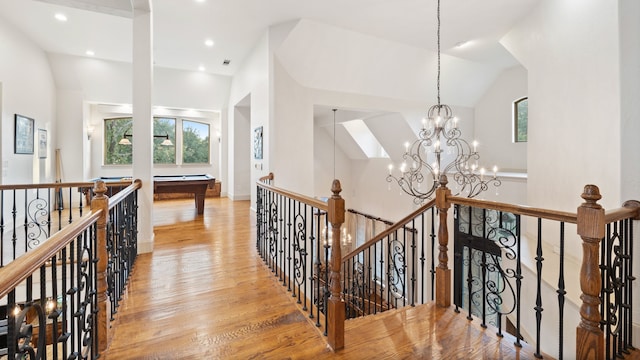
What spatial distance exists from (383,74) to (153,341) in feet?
19.5

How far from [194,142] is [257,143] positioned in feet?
13.9

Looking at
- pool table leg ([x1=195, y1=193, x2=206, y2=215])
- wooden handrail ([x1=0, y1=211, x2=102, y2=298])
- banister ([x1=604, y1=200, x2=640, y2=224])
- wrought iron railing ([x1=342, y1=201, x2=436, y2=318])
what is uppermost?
banister ([x1=604, y1=200, x2=640, y2=224])

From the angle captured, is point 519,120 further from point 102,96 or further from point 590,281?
point 102,96

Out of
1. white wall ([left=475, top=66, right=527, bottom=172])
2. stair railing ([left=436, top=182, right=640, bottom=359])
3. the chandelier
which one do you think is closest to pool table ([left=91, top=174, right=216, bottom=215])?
the chandelier

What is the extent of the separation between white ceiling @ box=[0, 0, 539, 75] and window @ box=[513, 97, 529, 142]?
98cm

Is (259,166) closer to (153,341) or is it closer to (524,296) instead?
(153,341)

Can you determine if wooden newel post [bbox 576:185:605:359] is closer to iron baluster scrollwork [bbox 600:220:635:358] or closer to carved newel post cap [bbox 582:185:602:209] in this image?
carved newel post cap [bbox 582:185:602:209]

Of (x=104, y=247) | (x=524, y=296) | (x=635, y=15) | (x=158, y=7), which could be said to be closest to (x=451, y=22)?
(x=635, y=15)

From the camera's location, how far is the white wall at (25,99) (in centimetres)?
496

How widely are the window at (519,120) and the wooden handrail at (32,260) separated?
7.95 meters

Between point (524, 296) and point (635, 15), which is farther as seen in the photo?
point (524, 296)

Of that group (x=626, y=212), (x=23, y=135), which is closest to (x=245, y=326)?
(x=626, y=212)

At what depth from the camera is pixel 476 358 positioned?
191 cm

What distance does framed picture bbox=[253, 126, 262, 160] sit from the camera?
603cm
